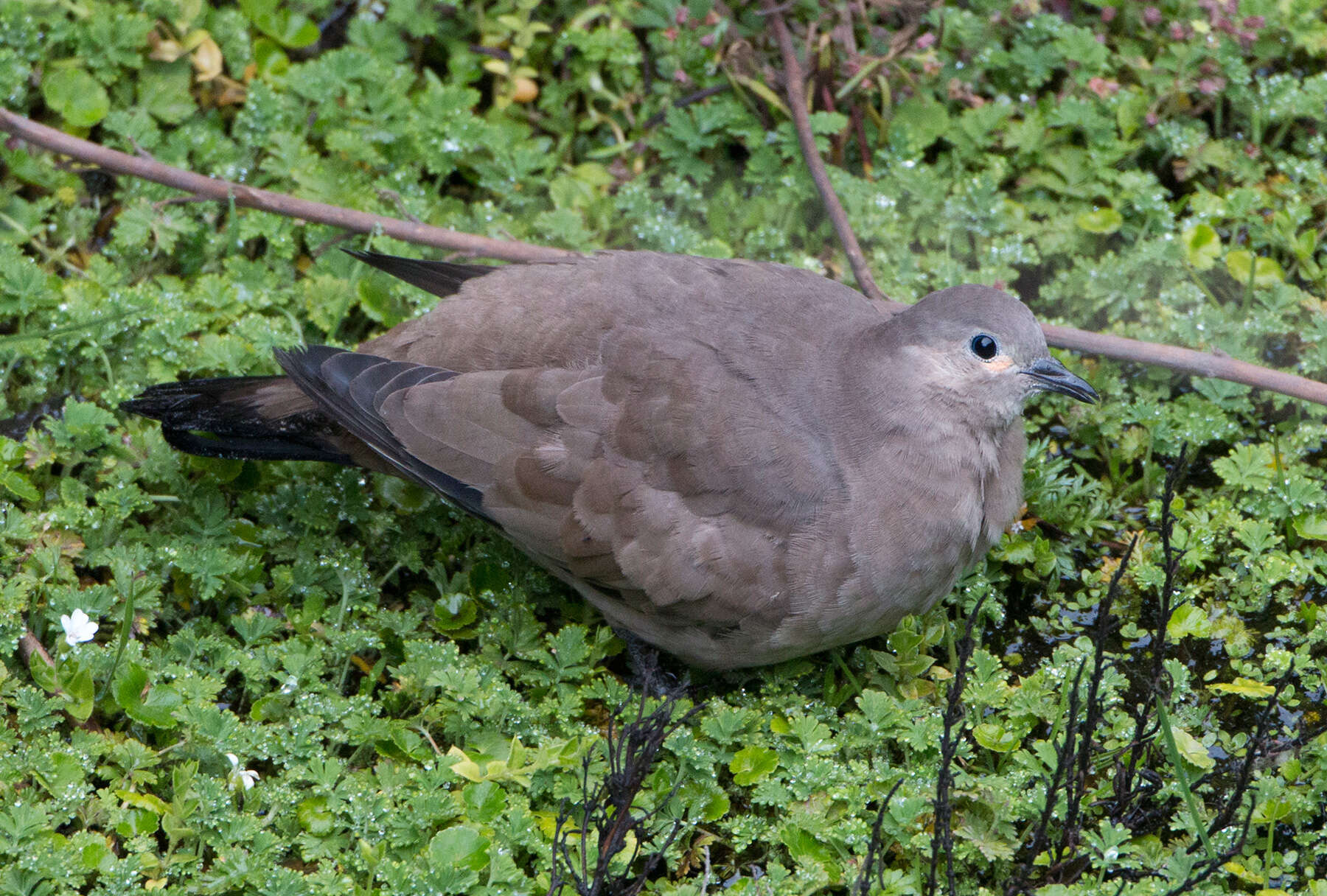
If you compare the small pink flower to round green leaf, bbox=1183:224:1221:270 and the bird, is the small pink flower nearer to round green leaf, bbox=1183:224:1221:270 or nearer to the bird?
round green leaf, bbox=1183:224:1221:270

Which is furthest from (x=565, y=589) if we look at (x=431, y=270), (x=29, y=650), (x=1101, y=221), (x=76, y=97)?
(x=76, y=97)

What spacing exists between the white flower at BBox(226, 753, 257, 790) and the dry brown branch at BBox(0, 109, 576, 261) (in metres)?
1.99

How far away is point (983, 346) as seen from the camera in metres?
3.64

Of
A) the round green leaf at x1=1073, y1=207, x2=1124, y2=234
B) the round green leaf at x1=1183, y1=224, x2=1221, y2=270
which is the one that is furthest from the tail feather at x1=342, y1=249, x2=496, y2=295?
the round green leaf at x1=1183, y1=224, x2=1221, y2=270

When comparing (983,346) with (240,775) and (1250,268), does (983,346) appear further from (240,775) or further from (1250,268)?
(240,775)

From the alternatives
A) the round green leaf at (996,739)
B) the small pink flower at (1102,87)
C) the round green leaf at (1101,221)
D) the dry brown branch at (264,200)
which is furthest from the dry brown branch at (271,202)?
the round green leaf at (996,739)

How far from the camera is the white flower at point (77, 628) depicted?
368 cm

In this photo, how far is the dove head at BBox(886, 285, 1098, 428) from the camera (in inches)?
143

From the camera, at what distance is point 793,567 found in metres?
3.55

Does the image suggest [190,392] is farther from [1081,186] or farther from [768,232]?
[1081,186]

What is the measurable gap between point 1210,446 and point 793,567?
5.82 feet

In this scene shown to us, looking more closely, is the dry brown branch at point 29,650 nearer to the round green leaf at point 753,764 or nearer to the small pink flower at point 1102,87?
the round green leaf at point 753,764

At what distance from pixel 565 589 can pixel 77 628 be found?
4.55 feet

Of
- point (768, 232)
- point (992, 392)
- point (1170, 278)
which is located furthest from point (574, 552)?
point (1170, 278)
